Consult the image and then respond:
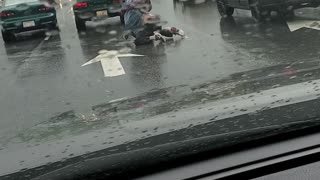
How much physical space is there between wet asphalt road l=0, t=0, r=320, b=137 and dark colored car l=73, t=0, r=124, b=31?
1.05m

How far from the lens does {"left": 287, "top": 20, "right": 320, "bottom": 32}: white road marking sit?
38.2 ft

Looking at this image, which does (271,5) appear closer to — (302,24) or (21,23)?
(302,24)

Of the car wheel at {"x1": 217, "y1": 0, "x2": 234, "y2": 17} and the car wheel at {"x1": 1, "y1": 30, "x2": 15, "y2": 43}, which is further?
the car wheel at {"x1": 1, "y1": 30, "x2": 15, "y2": 43}

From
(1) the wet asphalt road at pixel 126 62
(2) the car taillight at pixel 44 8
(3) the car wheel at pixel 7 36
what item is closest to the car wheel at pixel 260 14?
(1) the wet asphalt road at pixel 126 62

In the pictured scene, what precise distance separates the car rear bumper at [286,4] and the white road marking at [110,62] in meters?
3.26

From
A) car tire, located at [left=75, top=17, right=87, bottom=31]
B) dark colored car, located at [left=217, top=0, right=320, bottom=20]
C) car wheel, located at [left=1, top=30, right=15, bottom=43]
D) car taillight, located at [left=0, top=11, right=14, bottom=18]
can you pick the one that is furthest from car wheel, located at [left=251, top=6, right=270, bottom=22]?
car wheel, located at [left=1, top=30, right=15, bottom=43]

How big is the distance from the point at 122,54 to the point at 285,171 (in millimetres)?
9937

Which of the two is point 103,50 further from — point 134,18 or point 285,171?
point 285,171

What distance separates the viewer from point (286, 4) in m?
12.5

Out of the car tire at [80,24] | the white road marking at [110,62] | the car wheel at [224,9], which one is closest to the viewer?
the white road marking at [110,62]

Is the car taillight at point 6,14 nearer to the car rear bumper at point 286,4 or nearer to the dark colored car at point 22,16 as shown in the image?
the dark colored car at point 22,16

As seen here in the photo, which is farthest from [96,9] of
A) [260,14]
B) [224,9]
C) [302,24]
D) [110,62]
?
[302,24]

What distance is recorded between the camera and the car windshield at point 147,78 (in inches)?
83.3

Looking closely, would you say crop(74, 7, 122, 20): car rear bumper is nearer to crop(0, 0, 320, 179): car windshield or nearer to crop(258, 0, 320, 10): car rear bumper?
crop(0, 0, 320, 179): car windshield
